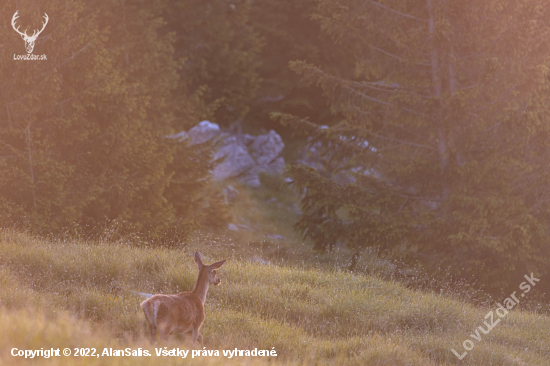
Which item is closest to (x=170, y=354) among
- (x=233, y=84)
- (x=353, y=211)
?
(x=353, y=211)

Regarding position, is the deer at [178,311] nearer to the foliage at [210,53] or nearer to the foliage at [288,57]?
the foliage at [210,53]

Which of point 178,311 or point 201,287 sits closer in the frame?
point 178,311

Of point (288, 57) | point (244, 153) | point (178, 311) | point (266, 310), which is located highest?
point (288, 57)

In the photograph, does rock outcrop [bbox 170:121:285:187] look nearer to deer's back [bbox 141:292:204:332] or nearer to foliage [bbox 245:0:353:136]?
foliage [bbox 245:0:353:136]

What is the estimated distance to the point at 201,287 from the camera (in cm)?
555

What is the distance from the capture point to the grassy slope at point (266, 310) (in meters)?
6.06

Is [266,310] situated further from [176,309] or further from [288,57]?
[288,57]

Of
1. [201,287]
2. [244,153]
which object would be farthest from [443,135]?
[244,153]

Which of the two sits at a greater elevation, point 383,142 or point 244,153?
point 383,142

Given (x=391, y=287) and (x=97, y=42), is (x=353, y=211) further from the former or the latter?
(x=97, y=42)

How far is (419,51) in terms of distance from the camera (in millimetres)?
13188

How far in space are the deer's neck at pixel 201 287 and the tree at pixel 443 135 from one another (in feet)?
24.7

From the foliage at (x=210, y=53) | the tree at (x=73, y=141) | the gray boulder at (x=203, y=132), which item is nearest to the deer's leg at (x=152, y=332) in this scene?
the tree at (x=73, y=141)

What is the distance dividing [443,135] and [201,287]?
9270 millimetres
